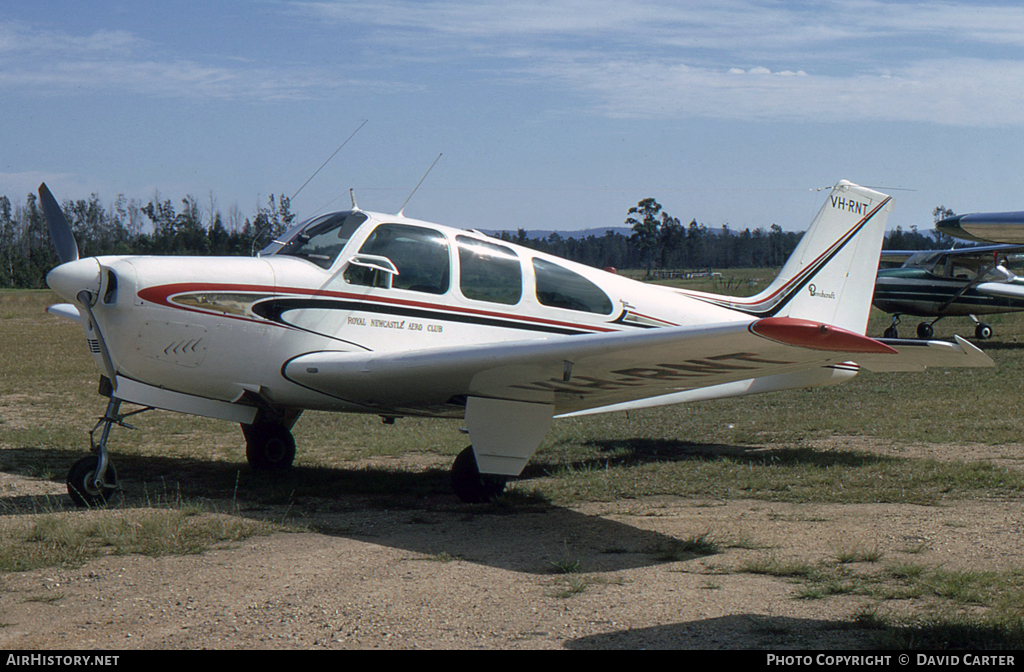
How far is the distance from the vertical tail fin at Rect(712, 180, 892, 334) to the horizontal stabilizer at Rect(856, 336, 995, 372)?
2.34 meters

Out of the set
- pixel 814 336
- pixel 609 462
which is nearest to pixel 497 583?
pixel 814 336

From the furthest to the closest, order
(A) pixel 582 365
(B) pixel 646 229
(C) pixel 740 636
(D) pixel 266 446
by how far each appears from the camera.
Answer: (B) pixel 646 229
(D) pixel 266 446
(A) pixel 582 365
(C) pixel 740 636

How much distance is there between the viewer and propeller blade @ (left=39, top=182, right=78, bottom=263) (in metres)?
7.09

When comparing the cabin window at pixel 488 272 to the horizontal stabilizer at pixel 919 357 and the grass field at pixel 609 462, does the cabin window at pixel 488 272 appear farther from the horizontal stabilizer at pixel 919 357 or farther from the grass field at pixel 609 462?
the horizontal stabilizer at pixel 919 357

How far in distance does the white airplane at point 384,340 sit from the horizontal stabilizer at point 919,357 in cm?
2

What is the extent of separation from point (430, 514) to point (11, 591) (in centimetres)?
296

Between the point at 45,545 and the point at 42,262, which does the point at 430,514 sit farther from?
the point at 42,262

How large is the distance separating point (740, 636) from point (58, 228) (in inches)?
249

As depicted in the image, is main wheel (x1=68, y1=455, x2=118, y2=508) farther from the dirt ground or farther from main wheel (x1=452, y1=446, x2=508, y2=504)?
main wheel (x1=452, y1=446, x2=508, y2=504)

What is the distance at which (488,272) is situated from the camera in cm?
752

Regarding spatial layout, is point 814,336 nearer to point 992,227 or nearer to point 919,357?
point 992,227

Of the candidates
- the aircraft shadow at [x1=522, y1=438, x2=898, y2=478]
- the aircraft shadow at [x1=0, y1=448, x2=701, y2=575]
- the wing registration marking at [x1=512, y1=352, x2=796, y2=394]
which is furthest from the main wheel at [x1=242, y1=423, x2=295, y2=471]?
the wing registration marking at [x1=512, y1=352, x2=796, y2=394]

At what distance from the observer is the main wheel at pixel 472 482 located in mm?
7074
